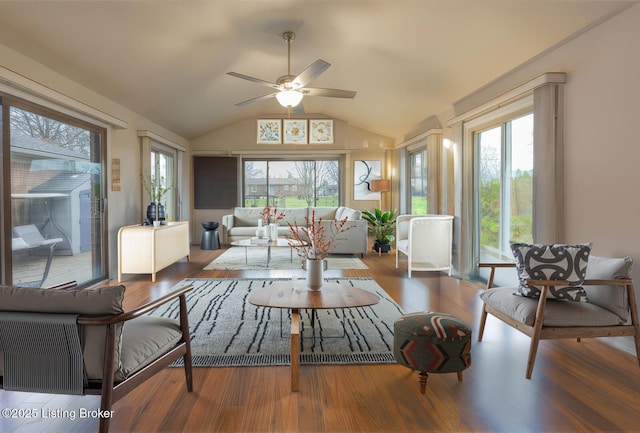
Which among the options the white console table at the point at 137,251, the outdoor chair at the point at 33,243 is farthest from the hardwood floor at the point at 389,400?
the white console table at the point at 137,251

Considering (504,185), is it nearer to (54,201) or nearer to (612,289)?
(612,289)

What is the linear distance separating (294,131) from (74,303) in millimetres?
7061

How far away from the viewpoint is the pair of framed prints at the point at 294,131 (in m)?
8.09

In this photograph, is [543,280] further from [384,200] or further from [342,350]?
[384,200]

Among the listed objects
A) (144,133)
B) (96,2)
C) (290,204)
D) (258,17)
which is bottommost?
(290,204)

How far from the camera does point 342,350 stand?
8.22 feet

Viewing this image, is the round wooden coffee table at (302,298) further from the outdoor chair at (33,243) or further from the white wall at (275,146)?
the white wall at (275,146)

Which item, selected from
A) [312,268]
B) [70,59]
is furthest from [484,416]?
[70,59]

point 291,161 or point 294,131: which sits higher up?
point 294,131

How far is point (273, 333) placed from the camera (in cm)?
280

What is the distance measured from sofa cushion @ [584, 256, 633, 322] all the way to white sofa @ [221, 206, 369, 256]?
3855 millimetres

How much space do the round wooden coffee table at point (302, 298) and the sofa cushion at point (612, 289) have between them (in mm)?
1394

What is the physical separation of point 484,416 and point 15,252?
384cm

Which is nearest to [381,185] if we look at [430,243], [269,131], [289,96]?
[269,131]
